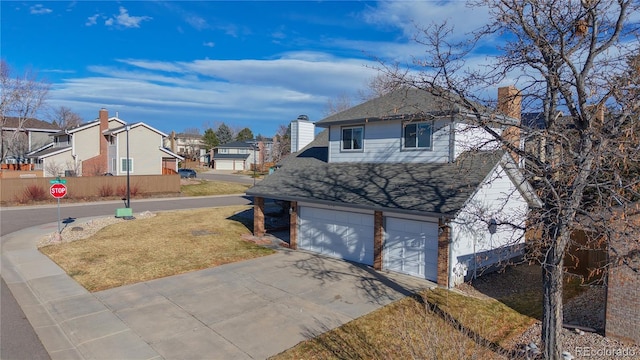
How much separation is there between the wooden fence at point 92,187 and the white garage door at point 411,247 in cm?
2993

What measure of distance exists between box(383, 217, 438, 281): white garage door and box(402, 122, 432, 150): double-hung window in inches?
145

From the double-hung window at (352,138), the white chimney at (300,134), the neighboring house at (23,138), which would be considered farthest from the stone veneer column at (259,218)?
the neighboring house at (23,138)

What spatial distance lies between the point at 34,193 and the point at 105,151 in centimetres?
1195

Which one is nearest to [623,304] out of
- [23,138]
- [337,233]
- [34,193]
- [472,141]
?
[472,141]

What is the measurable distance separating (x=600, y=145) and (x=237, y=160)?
79.5 metres

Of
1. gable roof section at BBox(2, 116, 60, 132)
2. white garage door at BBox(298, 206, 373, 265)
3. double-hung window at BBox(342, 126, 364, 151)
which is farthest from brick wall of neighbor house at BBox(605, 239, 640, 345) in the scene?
gable roof section at BBox(2, 116, 60, 132)

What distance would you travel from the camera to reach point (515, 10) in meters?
7.41

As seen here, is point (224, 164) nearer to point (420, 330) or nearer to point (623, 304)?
point (420, 330)

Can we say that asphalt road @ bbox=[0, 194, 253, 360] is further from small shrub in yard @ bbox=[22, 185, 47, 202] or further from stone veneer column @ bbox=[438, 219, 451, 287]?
stone veneer column @ bbox=[438, 219, 451, 287]

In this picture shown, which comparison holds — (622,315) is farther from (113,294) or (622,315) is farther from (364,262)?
(113,294)

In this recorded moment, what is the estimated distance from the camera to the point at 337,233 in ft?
53.1

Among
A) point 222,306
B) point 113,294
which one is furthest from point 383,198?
point 113,294

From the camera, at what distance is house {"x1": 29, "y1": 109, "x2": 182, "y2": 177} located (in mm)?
39656

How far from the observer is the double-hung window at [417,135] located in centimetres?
1561
